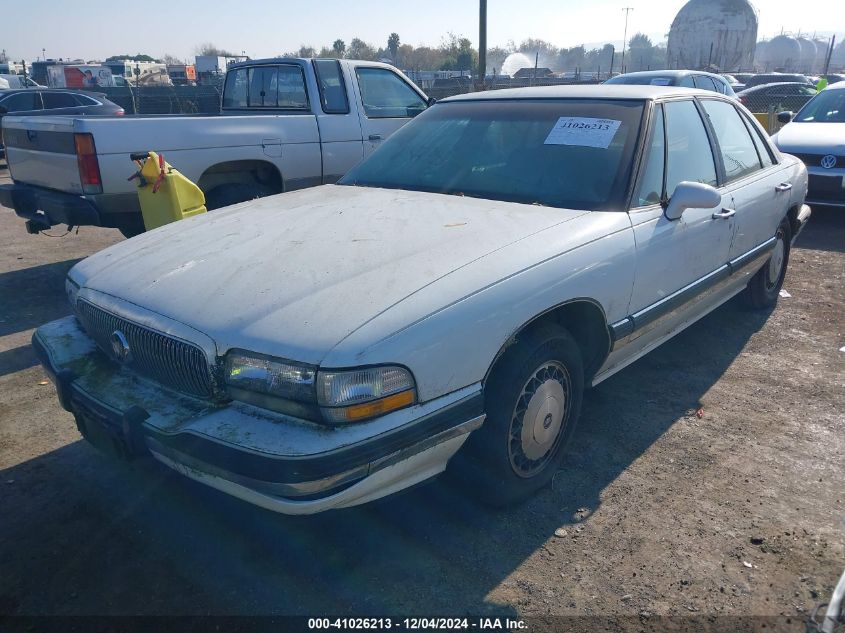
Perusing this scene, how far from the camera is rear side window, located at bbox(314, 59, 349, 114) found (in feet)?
21.8

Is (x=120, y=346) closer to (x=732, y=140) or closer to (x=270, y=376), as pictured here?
(x=270, y=376)

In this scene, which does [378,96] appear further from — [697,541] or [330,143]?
[697,541]

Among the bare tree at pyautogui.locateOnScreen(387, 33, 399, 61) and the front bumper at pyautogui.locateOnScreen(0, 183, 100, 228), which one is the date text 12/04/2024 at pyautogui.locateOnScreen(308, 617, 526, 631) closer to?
the front bumper at pyautogui.locateOnScreen(0, 183, 100, 228)

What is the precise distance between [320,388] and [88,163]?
4042 mm

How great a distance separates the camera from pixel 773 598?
2.36 metres

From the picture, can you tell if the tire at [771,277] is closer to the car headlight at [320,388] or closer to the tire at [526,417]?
the tire at [526,417]

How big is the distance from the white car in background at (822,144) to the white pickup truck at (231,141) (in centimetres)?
472

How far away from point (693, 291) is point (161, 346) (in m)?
2.78

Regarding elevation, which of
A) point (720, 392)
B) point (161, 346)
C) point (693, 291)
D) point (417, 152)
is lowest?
point (720, 392)

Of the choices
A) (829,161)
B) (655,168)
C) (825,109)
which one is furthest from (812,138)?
(655,168)

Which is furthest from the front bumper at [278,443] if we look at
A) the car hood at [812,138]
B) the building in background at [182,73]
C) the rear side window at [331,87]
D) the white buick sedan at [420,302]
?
the building in background at [182,73]

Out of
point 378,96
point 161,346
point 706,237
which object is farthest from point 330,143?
point 161,346

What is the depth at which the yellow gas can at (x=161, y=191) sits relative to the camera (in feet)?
16.0

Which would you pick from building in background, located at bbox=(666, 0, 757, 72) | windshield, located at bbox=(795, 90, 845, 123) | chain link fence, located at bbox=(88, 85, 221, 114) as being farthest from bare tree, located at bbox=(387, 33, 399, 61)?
windshield, located at bbox=(795, 90, 845, 123)
